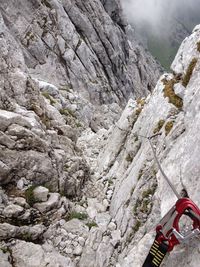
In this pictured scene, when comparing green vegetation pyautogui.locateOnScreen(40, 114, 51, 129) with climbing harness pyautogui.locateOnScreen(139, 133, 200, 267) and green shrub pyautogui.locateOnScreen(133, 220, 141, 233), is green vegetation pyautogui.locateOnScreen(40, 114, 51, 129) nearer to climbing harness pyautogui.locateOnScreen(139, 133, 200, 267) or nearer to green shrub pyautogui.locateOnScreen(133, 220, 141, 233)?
green shrub pyautogui.locateOnScreen(133, 220, 141, 233)

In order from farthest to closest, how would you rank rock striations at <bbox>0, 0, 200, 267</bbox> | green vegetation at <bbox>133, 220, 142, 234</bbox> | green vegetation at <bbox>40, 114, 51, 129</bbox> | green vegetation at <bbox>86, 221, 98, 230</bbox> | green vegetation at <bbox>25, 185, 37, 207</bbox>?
green vegetation at <bbox>40, 114, 51, 129</bbox> < green vegetation at <bbox>86, 221, 98, 230</bbox> < green vegetation at <bbox>25, 185, 37, 207</bbox> < green vegetation at <bbox>133, 220, 142, 234</bbox> < rock striations at <bbox>0, 0, 200, 267</bbox>

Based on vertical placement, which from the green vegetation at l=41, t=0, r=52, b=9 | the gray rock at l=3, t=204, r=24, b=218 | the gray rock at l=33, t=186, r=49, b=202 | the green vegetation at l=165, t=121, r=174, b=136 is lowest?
the gray rock at l=3, t=204, r=24, b=218

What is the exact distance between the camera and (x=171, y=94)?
59.1 ft

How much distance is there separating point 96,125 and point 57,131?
32.2 meters

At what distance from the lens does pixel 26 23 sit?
70750 mm

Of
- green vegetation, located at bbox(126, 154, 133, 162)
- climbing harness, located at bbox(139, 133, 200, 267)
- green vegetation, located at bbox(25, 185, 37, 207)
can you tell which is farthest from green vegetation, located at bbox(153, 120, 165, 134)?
climbing harness, located at bbox(139, 133, 200, 267)

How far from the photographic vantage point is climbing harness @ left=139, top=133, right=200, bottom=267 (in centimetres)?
841

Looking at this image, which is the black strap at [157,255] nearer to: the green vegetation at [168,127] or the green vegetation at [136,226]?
the green vegetation at [136,226]

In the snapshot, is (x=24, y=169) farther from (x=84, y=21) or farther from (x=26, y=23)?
(x=84, y=21)

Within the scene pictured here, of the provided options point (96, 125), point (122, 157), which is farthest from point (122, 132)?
point (96, 125)

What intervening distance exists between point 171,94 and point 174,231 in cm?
1090

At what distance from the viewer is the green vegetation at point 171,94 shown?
668 inches

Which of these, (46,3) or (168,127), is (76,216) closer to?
(168,127)

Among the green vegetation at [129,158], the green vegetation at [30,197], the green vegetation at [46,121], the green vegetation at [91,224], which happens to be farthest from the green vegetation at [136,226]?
the green vegetation at [46,121]
